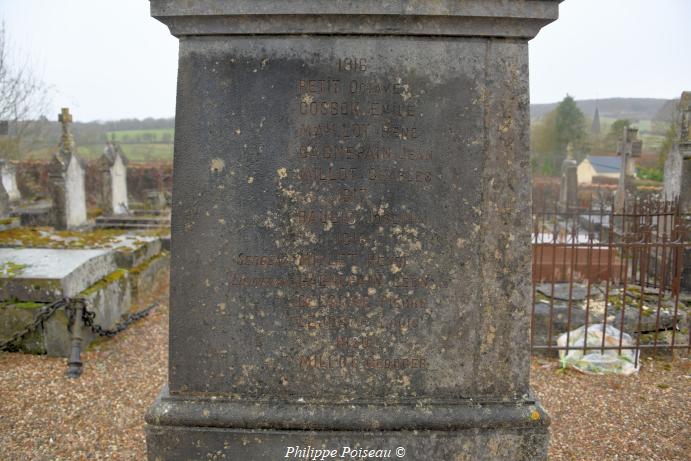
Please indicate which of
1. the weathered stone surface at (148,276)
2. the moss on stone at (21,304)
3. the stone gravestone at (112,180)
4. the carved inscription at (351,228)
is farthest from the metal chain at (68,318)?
the stone gravestone at (112,180)

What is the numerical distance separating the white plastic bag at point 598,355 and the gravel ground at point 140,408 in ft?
0.47

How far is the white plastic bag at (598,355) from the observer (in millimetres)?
5723

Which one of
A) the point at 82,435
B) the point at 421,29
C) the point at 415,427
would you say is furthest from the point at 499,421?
the point at 82,435

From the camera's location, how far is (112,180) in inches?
557

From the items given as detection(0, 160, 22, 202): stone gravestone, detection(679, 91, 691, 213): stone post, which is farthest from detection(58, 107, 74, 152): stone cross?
detection(679, 91, 691, 213): stone post

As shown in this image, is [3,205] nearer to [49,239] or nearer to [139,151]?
[49,239]

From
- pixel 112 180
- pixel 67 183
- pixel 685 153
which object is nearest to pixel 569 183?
pixel 685 153

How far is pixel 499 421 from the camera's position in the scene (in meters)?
2.55

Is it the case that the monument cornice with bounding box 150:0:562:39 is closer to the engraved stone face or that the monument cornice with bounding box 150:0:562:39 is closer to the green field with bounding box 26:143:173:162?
the engraved stone face

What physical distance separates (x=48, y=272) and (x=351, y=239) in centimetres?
462

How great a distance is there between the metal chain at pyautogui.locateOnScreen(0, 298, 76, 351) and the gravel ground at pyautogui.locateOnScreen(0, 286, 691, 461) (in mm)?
135

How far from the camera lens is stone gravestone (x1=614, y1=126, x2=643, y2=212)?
50.4 ft

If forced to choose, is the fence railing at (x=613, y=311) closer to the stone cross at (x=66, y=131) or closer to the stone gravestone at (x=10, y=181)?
the stone cross at (x=66, y=131)

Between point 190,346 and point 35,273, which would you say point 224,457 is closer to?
point 190,346
